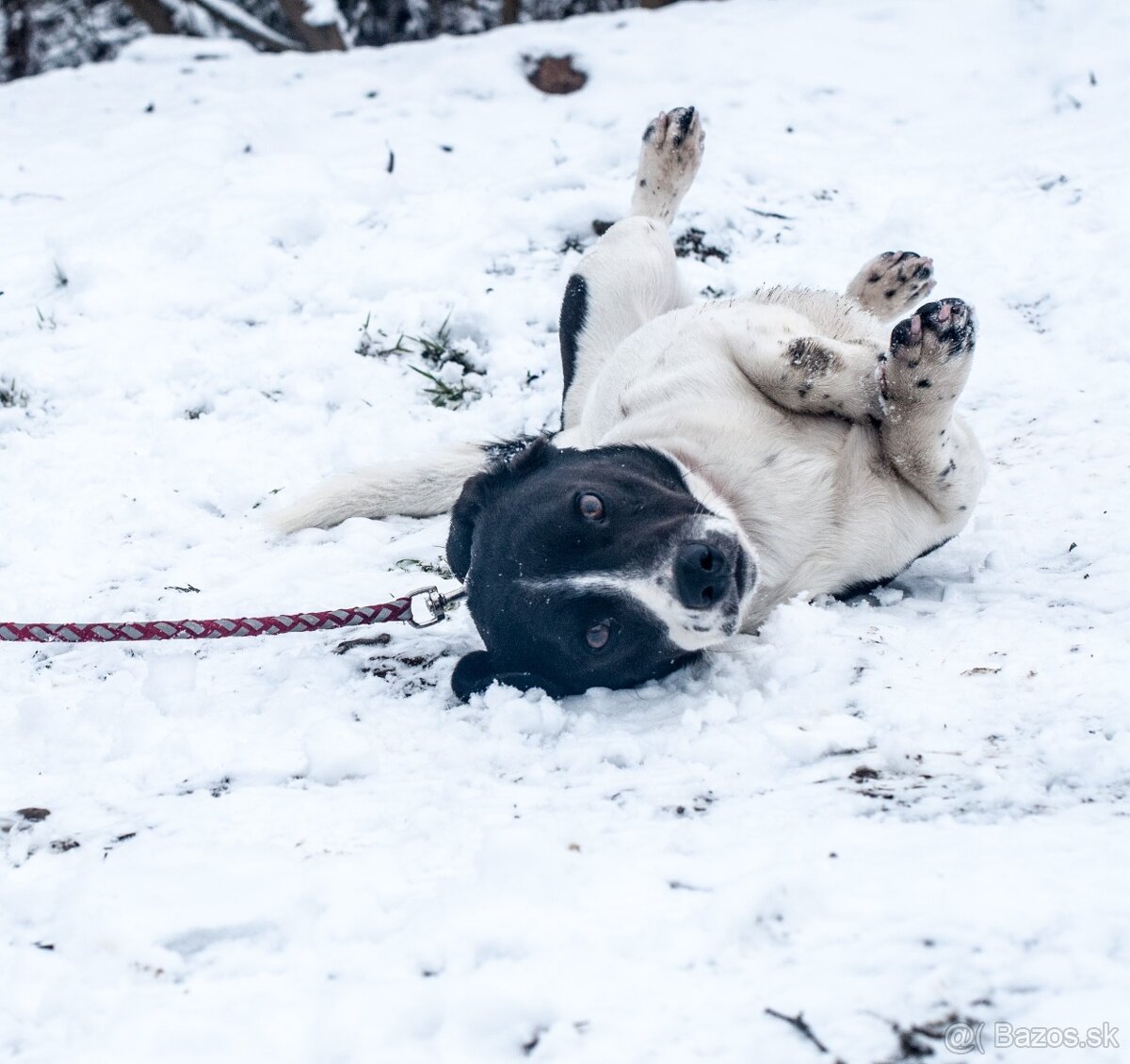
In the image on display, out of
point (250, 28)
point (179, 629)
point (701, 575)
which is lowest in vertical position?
point (179, 629)

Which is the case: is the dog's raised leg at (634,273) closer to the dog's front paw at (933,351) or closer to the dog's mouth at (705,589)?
the dog's front paw at (933,351)

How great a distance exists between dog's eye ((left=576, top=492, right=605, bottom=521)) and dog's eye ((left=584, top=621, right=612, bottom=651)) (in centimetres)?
29

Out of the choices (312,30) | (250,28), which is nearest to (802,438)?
(312,30)

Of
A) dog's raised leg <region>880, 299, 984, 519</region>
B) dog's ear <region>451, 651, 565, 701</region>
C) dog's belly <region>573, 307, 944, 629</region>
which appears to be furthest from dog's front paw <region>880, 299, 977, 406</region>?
dog's ear <region>451, 651, 565, 701</region>

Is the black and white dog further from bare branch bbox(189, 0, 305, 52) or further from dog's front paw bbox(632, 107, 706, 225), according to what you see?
bare branch bbox(189, 0, 305, 52)

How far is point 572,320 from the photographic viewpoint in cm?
431

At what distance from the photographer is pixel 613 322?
4.23 metres

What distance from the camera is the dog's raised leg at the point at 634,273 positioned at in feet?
13.9

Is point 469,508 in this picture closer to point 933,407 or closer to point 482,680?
point 482,680

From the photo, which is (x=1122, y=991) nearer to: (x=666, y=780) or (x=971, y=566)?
(x=666, y=780)

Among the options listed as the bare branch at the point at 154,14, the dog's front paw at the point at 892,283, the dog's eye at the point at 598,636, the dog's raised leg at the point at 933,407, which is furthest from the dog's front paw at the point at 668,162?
the bare branch at the point at 154,14

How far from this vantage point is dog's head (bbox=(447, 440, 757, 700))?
2.50m

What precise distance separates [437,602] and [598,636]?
56 centimetres

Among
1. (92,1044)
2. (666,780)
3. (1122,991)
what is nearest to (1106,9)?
(666,780)
